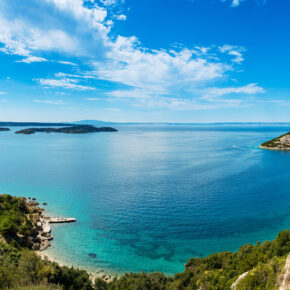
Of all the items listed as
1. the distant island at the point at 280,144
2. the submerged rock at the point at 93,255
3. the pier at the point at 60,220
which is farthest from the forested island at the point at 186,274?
the distant island at the point at 280,144

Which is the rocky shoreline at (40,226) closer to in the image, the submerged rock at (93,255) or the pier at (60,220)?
the pier at (60,220)

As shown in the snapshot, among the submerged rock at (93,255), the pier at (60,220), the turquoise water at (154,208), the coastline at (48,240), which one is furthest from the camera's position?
the pier at (60,220)

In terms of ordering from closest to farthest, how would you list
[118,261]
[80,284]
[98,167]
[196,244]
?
1. [80,284]
2. [118,261]
3. [196,244]
4. [98,167]

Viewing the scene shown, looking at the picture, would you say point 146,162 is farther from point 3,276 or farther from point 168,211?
point 3,276

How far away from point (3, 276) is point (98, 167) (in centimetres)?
6766

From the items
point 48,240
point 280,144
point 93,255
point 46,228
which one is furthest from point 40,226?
point 280,144

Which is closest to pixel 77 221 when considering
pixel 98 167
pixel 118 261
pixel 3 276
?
pixel 118 261

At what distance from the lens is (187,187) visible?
57375 mm

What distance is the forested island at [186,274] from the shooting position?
1471 cm

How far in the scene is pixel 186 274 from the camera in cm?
2189

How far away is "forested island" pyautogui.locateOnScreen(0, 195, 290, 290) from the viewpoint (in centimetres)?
1471

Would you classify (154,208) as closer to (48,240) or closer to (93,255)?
(93,255)

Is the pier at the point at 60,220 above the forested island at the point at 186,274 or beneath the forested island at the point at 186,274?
beneath

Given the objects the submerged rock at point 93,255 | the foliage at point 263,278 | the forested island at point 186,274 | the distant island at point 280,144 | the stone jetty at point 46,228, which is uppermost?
the distant island at point 280,144
